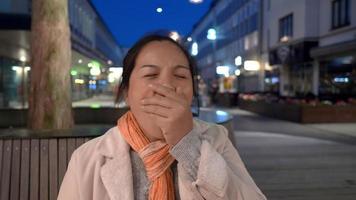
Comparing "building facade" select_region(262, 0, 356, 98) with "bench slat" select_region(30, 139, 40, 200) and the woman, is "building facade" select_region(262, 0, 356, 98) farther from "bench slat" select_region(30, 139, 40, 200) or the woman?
the woman

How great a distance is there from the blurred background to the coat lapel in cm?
38

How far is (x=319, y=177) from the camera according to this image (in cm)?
734

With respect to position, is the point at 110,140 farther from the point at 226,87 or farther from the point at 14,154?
the point at 226,87

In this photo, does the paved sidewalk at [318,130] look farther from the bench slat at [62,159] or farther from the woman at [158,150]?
the woman at [158,150]

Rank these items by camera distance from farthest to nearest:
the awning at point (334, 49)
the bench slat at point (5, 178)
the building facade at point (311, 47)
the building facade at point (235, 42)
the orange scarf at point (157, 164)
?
the building facade at point (235, 42) → the building facade at point (311, 47) → the awning at point (334, 49) → the bench slat at point (5, 178) → the orange scarf at point (157, 164)

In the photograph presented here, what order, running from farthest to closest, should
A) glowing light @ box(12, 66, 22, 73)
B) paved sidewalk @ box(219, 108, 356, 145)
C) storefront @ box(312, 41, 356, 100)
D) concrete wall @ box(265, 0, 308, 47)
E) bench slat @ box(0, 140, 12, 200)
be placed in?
concrete wall @ box(265, 0, 308, 47), glowing light @ box(12, 66, 22, 73), storefront @ box(312, 41, 356, 100), paved sidewalk @ box(219, 108, 356, 145), bench slat @ box(0, 140, 12, 200)

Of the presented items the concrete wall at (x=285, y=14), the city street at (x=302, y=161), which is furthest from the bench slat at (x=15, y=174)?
the concrete wall at (x=285, y=14)

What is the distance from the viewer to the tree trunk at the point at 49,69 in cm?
556

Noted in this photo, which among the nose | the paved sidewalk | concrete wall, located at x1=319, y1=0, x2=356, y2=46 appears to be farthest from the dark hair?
concrete wall, located at x1=319, y1=0, x2=356, y2=46

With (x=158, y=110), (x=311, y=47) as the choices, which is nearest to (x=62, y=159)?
(x=158, y=110)

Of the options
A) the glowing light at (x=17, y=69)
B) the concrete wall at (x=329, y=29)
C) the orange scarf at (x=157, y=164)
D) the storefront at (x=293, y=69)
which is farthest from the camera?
the glowing light at (x=17, y=69)

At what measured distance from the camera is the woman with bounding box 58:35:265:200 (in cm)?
145

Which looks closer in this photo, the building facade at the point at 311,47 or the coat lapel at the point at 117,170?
the coat lapel at the point at 117,170

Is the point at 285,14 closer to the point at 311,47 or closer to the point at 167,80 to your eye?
the point at 311,47
